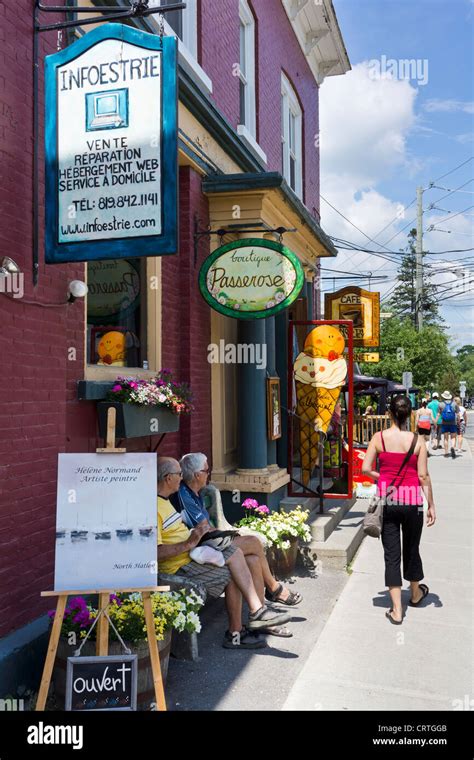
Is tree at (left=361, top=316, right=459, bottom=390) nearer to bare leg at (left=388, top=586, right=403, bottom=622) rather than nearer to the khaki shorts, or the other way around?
bare leg at (left=388, top=586, right=403, bottom=622)

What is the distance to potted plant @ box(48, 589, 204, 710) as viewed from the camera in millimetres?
3588

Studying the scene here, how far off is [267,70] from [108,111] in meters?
6.81

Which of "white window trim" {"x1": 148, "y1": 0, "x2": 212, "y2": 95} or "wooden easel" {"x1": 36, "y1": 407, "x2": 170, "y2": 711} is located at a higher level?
"white window trim" {"x1": 148, "y1": 0, "x2": 212, "y2": 95}

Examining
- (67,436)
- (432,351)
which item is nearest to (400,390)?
(432,351)

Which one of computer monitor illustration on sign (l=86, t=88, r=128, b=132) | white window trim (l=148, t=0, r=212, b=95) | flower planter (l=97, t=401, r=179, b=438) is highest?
white window trim (l=148, t=0, r=212, b=95)

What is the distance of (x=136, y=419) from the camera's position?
4.86 metres

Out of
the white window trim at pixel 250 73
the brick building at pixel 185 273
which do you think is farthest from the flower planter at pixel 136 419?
the white window trim at pixel 250 73

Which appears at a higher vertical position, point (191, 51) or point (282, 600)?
point (191, 51)

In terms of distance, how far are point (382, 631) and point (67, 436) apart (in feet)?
9.01

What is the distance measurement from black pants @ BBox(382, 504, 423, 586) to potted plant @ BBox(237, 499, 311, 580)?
110 centimetres

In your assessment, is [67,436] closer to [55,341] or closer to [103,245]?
[55,341]

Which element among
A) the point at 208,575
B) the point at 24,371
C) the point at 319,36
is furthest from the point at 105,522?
the point at 319,36

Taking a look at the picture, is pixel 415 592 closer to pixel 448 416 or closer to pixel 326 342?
pixel 326 342
